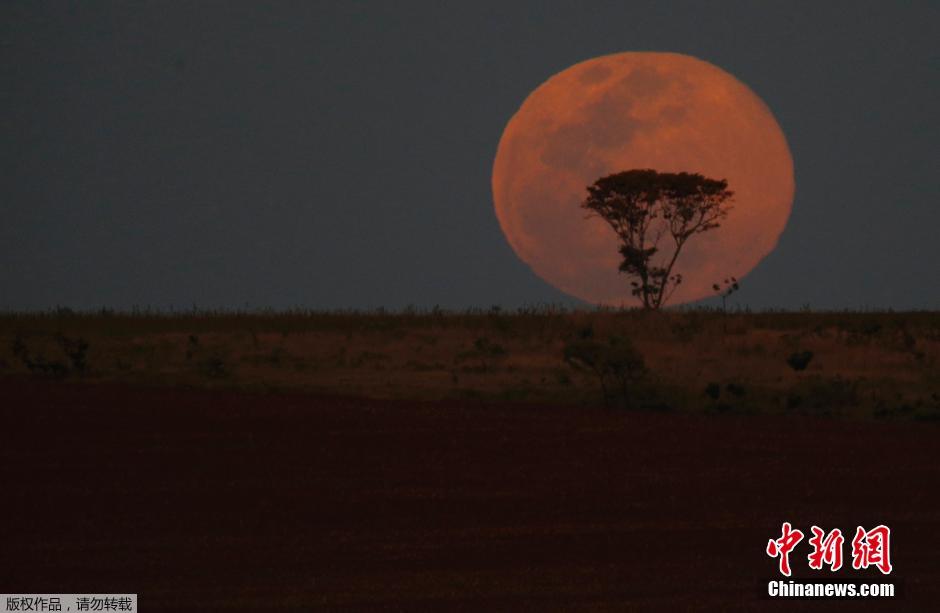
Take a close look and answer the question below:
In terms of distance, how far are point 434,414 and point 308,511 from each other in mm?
9748

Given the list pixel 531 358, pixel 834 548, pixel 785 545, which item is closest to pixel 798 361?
pixel 531 358

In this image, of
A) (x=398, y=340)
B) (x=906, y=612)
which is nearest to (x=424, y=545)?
(x=906, y=612)

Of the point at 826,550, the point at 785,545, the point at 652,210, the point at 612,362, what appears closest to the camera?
the point at 826,550

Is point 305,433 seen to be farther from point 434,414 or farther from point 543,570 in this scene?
point 543,570

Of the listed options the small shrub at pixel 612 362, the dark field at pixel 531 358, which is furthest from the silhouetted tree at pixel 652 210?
the small shrub at pixel 612 362

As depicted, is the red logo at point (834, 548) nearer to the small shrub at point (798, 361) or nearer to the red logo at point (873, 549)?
the red logo at point (873, 549)

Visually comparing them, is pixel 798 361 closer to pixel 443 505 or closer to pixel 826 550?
Answer: pixel 443 505

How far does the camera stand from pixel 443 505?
1461cm

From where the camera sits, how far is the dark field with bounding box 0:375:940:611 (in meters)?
11.0

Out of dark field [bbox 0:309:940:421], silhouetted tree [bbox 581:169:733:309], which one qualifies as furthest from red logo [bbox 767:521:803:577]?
silhouetted tree [bbox 581:169:733:309]

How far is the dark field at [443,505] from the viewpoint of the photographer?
1096 cm

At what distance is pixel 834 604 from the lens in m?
10.6

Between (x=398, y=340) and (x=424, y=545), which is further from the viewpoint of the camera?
(x=398, y=340)

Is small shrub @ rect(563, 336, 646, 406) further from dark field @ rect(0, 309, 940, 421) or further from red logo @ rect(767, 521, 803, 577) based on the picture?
red logo @ rect(767, 521, 803, 577)
